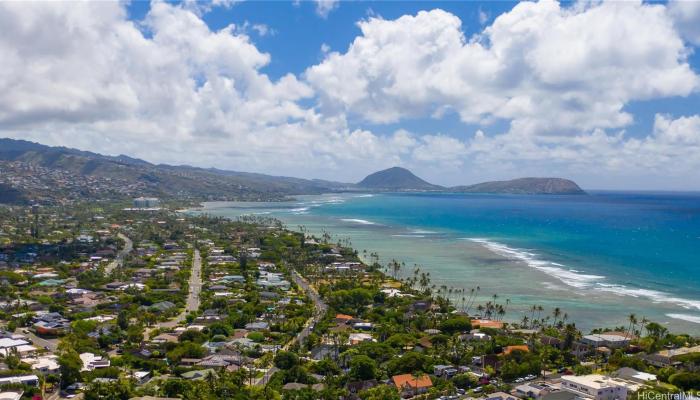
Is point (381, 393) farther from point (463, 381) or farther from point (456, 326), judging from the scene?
point (456, 326)

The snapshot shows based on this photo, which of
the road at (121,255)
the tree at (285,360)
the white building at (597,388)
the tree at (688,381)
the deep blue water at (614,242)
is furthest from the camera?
the road at (121,255)

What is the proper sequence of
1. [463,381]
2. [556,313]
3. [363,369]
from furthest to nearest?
1. [556,313]
2. [363,369]
3. [463,381]

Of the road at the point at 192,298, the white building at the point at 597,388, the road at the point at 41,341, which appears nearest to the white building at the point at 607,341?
the white building at the point at 597,388

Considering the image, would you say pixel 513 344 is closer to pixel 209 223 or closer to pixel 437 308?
pixel 437 308

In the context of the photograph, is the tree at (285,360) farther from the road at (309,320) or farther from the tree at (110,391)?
the tree at (110,391)

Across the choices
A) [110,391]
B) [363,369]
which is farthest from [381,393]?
[110,391]

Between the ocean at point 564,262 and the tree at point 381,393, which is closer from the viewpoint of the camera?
the tree at point 381,393
